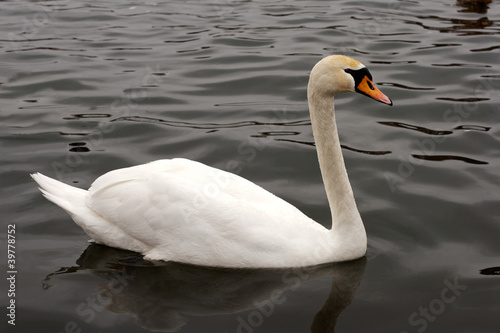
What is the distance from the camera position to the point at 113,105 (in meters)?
9.57

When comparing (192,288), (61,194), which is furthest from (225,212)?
(61,194)

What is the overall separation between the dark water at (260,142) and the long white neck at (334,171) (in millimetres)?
375

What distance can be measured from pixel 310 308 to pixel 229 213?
97cm

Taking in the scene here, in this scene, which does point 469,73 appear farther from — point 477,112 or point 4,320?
point 4,320

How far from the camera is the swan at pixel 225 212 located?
5.46m

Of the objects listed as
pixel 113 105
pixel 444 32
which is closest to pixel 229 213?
pixel 113 105

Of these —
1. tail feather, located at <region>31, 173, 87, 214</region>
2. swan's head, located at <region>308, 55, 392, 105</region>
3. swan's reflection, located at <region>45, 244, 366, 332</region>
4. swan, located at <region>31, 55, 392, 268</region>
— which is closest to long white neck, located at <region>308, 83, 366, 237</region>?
swan, located at <region>31, 55, 392, 268</region>
